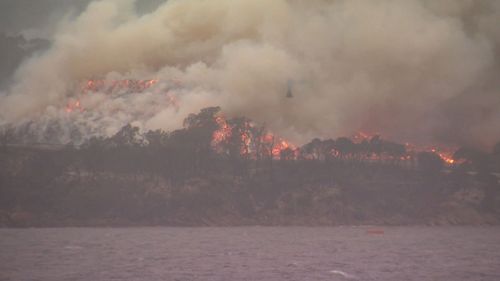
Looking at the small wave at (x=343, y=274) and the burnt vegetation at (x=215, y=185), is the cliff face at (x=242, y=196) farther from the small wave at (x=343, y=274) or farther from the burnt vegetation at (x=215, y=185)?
the small wave at (x=343, y=274)

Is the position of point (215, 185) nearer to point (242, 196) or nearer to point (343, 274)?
point (242, 196)

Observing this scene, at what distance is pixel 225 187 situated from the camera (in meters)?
166

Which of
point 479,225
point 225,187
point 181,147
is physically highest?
point 181,147

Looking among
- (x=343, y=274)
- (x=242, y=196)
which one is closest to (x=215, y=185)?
(x=242, y=196)

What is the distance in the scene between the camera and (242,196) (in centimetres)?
16862

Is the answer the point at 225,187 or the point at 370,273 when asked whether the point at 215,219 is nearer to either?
the point at 225,187

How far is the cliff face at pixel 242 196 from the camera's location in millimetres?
146125

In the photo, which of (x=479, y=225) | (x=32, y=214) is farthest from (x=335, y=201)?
(x=32, y=214)

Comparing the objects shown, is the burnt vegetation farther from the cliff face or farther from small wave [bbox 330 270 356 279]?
small wave [bbox 330 270 356 279]

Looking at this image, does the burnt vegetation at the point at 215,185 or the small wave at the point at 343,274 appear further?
the burnt vegetation at the point at 215,185

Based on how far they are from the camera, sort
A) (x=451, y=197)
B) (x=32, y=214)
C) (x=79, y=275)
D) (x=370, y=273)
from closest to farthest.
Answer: (x=79, y=275)
(x=370, y=273)
(x=32, y=214)
(x=451, y=197)

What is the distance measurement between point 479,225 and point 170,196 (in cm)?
10676

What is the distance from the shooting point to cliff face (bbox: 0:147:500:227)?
5753 inches

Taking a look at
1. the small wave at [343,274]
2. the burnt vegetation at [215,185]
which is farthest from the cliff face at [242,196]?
the small wave at [343,274]
